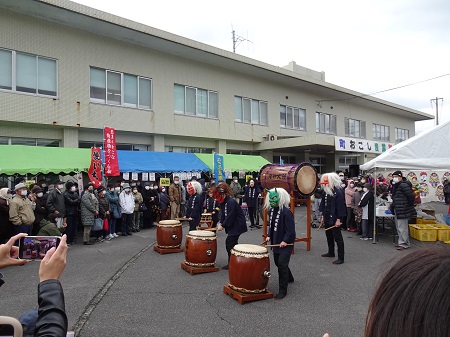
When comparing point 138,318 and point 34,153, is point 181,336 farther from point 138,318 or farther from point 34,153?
point 34,153

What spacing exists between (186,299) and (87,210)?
6195 millimetres

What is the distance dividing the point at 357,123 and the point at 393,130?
25.3ft

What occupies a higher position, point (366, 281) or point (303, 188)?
point (303, 188)

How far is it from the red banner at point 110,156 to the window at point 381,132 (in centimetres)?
2836

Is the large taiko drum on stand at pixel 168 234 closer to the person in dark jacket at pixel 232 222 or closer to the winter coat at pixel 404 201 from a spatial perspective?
the person in dark jacket at pixel 232 222

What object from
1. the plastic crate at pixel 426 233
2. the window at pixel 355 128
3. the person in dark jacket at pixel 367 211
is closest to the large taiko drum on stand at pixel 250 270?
the person in dark jacket at pixel 367 211

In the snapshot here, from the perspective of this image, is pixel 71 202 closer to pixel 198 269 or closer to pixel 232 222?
pixel 198 269

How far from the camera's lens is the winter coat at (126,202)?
1198cm

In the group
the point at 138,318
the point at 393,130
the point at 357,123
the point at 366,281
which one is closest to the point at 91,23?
the point at 138,318

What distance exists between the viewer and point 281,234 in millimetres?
6098

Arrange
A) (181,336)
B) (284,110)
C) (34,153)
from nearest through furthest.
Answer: (181,336)
(34,153)
(284,110)

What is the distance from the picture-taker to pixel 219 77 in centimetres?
2061

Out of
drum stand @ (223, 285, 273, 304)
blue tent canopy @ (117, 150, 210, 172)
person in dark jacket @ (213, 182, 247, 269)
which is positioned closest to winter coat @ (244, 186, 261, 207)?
blue tent canopy @ (117, 150, 210, 172)

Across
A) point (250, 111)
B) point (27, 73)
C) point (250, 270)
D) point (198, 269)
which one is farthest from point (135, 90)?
point (250, 270)
